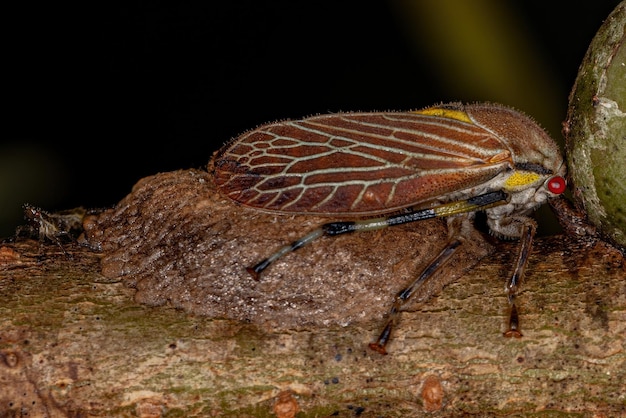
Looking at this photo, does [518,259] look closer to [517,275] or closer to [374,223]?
[517,275]

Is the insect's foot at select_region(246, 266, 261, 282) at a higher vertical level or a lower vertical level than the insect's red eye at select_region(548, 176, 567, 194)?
lower

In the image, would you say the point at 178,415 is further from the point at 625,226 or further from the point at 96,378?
the point at 625,226

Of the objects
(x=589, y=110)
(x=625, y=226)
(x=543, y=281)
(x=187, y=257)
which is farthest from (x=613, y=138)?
(x=187, y=257)

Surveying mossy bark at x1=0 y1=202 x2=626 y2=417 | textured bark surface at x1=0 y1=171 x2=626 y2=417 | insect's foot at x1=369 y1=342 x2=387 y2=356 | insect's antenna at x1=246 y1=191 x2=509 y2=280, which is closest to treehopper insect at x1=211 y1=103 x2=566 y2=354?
insect's antenna at x1=246 y1=191 x2=509 y2=280

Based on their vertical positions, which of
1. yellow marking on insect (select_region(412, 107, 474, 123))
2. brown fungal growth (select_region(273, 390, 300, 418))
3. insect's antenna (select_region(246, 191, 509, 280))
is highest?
yellow marking on insect (select_region(412, 107, 474, 123))

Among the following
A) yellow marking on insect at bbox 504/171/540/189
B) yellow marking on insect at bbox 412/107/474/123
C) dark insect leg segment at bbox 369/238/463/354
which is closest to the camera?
dark insect leg segment at bbox 369/238/463/354

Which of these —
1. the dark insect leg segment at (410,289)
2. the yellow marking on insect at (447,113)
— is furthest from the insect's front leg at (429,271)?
the yellow marking on insect at (447,113)

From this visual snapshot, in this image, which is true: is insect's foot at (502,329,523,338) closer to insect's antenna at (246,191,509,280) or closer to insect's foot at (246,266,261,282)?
insect's antenna at (246,191,509,280)

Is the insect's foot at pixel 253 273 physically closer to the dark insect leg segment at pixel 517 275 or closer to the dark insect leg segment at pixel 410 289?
the dark insect leg segment at pixel 410 289

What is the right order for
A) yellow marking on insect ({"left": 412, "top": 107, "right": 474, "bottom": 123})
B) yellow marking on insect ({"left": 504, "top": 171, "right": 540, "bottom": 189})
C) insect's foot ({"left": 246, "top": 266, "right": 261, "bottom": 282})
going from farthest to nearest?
yellow marking on insect ({"left": 412, "top": 107, "right": 474, "bottom": 123}) < yellow marking on insect ({"left": 504, "top": 171, "right": 540, "bottom": 189}) < insect's foot ({"left": 246, "top": 266, "right": 261, "bottom": 282})
